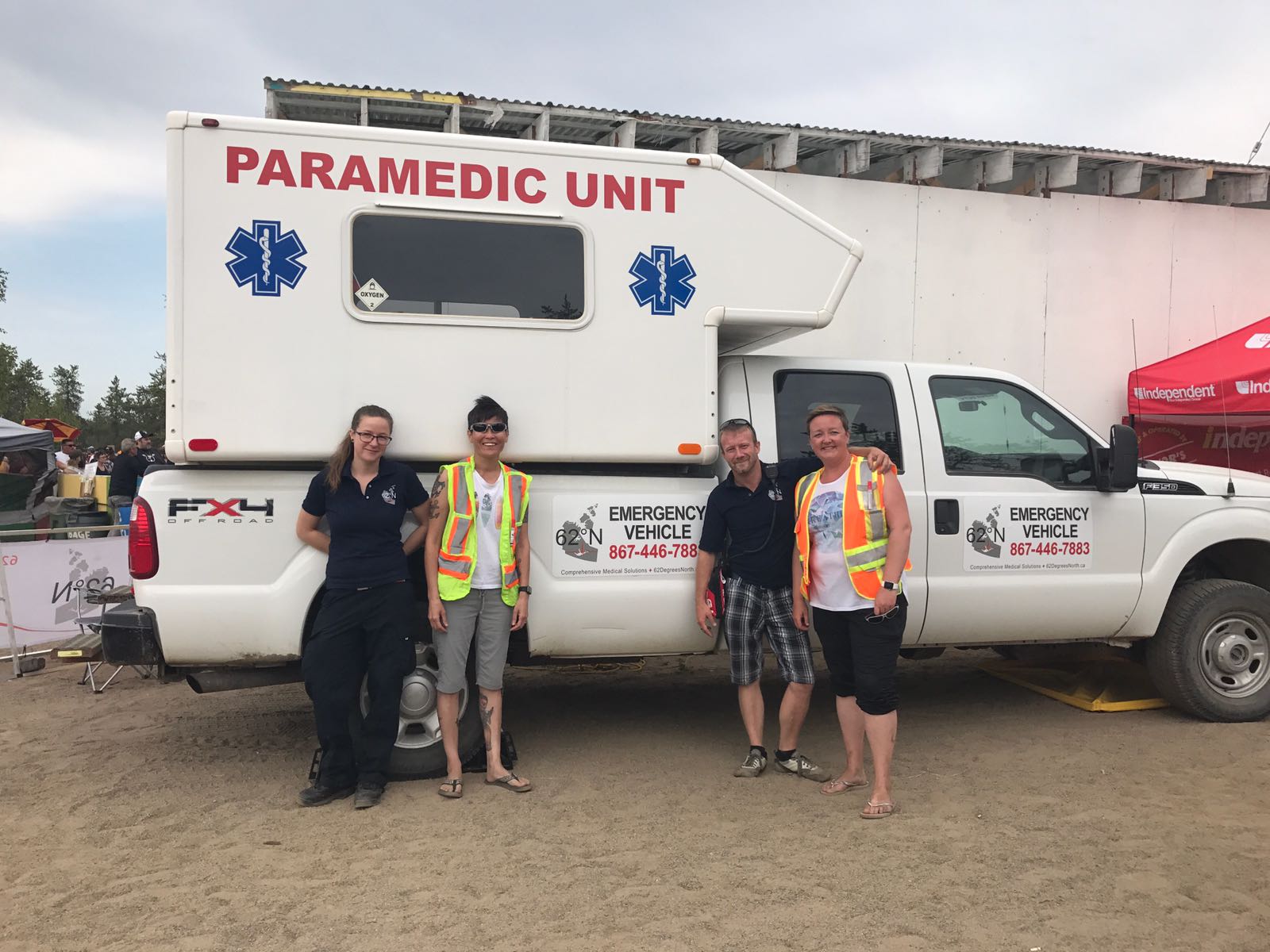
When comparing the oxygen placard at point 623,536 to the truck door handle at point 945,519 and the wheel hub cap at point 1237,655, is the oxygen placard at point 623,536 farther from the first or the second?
the wheel hub cap at point 1237,655

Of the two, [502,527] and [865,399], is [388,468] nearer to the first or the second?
[502,527]

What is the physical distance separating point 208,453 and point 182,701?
2729 millimetres

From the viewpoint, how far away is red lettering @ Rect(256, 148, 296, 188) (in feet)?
13.4

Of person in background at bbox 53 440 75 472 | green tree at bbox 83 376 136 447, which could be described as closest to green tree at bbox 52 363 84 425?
green tree at bbox 83 376 136 447

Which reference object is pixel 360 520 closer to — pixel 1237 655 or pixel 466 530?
pixel 466 530

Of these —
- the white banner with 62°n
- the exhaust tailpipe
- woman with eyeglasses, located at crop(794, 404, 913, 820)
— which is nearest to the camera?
woman with eyeglasses, located at crop(794, 404, 913, 820)

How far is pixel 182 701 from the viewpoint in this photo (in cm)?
603

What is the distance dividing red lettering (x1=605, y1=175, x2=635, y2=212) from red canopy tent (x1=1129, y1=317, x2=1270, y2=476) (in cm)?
603

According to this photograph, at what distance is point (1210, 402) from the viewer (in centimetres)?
884

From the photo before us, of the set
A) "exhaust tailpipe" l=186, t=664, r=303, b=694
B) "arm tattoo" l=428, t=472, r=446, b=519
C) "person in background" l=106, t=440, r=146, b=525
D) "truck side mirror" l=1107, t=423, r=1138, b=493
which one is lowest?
"exhaust tailpipe" l=186, t=664, r=303, b=694

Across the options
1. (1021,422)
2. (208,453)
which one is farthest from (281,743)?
(1021,422)

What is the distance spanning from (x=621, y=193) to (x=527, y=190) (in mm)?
437

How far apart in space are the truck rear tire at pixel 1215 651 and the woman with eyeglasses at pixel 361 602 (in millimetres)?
4069

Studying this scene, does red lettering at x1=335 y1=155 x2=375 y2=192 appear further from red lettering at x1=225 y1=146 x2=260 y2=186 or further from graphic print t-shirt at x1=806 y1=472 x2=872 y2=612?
graphic print t-shirt at x1=806 y1=472 x2=872 y2=612
